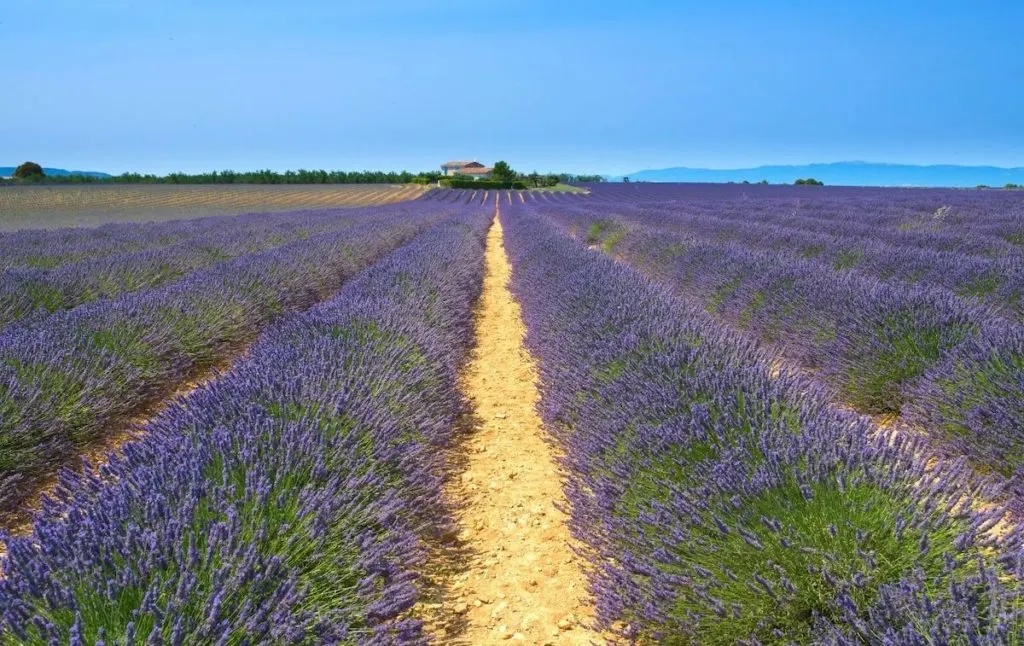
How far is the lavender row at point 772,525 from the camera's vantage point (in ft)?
4.48

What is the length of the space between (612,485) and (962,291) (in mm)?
4703

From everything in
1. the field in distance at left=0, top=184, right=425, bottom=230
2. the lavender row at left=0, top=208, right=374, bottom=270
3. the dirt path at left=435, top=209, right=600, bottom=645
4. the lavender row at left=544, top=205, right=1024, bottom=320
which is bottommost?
the field in distance at left=0, top=184, right=425, bottom=230

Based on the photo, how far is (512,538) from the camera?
2.54 m

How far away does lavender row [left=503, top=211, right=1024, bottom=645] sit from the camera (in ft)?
4.48

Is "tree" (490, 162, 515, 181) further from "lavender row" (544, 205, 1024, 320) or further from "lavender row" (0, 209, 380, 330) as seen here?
"lavender row" (0, 209, 380, 330)

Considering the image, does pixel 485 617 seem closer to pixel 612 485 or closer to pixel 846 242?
pixel 612 485

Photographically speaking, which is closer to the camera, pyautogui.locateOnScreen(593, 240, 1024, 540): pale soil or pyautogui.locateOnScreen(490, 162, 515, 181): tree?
pyautogui.locateOnScreen(593, 240, 1024, 540): pale soil

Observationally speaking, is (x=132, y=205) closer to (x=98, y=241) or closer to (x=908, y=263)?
(x=98, y=241)

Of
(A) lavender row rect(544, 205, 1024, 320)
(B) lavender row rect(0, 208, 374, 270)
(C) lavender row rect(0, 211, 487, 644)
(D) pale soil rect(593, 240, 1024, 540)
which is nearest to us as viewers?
(C) lavender row rect(0, 211, 487, 644)

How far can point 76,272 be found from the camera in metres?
6.18

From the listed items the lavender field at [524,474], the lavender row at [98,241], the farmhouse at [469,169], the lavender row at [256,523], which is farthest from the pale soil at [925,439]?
the farmhouse at [469,169]

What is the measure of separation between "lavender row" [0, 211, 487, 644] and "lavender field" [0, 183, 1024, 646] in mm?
10

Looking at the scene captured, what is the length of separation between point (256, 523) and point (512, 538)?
3.89 ft

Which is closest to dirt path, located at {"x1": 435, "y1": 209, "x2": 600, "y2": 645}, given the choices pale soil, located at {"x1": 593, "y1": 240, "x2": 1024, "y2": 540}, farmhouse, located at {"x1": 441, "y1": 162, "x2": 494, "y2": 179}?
pale soil, located at {"x1": 593, "y1": 240, "x2": 1024, "y2": 540}
